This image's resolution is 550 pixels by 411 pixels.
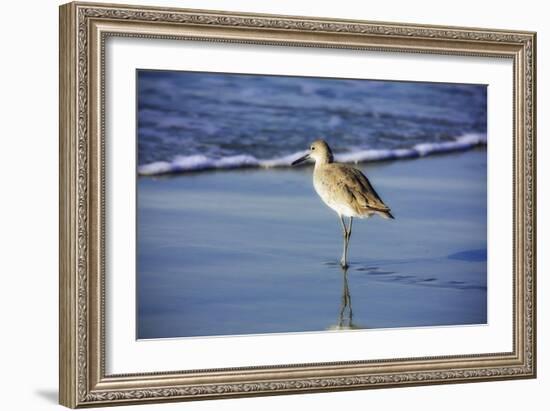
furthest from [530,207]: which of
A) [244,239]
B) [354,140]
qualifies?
[244,239]

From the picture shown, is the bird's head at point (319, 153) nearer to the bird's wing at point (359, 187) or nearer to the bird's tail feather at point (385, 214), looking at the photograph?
the bird's wing at point (359, 187)

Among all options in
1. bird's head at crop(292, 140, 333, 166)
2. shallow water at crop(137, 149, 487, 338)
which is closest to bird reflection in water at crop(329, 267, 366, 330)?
shallow water at crop(137, 149, 487, 338)

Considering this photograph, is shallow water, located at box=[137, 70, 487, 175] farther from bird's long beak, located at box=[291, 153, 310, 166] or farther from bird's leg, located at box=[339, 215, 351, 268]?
bird's leg, located at box=[339, 215, 351, 268]

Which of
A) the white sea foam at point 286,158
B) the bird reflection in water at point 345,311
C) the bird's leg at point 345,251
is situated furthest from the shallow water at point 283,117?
the bird reflection in water at point 345,311

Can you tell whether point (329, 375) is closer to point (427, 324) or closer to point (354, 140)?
point (427, 324)

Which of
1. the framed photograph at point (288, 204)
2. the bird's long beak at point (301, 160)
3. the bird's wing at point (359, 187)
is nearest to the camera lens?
the framed photograph at point (288, 204)

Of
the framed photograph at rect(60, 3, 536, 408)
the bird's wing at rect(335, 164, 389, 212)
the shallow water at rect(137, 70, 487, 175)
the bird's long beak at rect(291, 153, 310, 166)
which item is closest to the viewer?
the framed photograph at rect(60, 3, 536, 408)

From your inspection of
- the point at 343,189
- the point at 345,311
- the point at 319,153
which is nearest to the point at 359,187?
the point at 343,189
